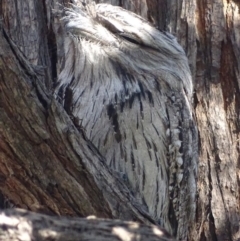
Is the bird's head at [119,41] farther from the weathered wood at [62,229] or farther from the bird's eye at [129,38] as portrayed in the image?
the weathered wood at [62,229]

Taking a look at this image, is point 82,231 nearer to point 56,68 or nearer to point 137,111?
point 137,111

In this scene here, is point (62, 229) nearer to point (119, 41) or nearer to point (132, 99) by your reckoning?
point (132, 99)

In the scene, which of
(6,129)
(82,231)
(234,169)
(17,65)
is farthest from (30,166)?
(234,169)

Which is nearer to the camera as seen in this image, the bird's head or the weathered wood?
the weathered wood

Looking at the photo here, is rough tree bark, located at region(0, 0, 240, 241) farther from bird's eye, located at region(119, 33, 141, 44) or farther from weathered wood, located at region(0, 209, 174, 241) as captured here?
weathered wood, located at region(0, 209, 174, 241)

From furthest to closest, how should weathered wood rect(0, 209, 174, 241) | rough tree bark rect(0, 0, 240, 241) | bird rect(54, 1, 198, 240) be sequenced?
1. rough tree bark rect(0, 0, 240, 241)
2. bird rect(54, 1, 198, 240)
3. weathered wood rect(0, 209, 174, 241)

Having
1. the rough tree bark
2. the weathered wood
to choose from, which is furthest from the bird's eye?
the weathered wood
